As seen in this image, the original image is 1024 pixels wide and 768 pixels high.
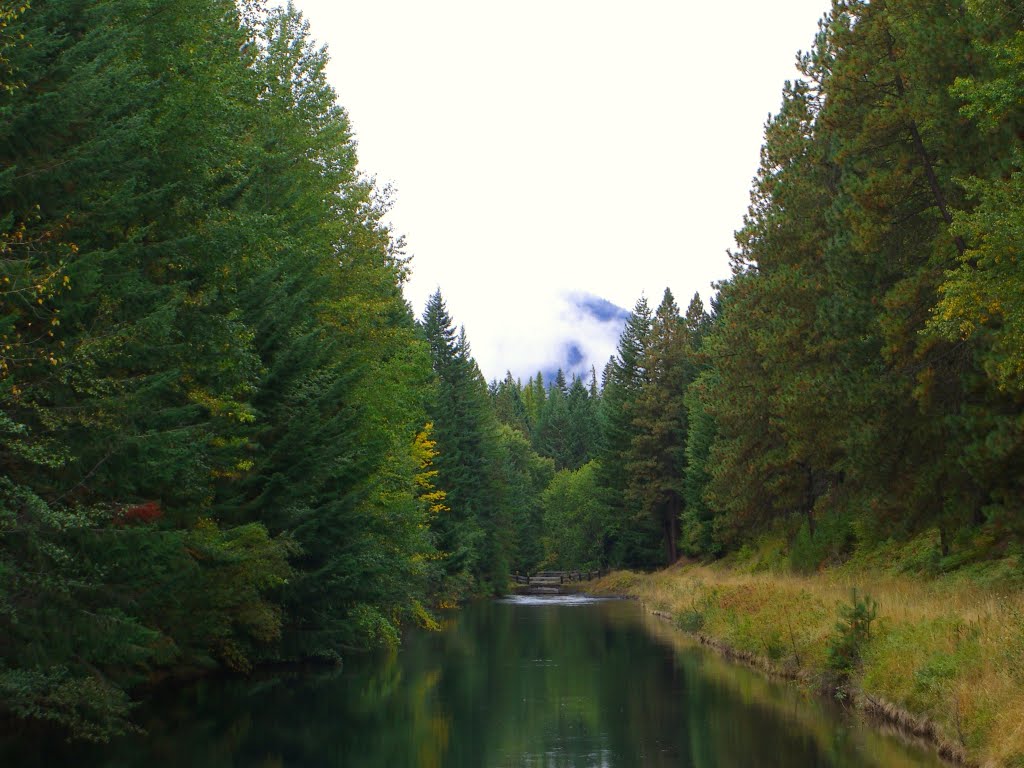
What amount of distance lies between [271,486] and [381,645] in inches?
634

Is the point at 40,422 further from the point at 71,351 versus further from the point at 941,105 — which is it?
the point at 941,105

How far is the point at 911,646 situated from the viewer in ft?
53.4

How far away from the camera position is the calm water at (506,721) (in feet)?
Answer: 48.4

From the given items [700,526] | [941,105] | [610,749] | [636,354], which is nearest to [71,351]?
[610,749]

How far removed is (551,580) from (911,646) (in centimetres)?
7744

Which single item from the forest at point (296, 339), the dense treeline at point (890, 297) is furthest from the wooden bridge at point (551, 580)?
the dense treeline at point (890, 297)

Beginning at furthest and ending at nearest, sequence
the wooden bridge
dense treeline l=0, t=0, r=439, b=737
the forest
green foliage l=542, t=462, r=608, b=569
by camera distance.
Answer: green foliage l=542, t=462, r=608, b=569
the wooden bridge
the forest
dense treeline l=0, t=0, r=439, b=737

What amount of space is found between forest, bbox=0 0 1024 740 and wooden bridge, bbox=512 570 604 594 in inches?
1653

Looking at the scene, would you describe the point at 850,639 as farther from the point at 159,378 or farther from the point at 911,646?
the point at 159,378

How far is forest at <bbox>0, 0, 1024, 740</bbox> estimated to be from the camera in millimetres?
12773

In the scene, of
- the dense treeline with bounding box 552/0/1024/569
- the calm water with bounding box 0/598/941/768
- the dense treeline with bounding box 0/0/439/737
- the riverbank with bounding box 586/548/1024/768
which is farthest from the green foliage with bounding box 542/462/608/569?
the dense treeline with bounding box 0/0/439/737

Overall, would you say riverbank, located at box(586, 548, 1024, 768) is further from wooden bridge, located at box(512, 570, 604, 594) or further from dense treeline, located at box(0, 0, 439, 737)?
wooden bridge, located at box(512, 570, 604, 594)

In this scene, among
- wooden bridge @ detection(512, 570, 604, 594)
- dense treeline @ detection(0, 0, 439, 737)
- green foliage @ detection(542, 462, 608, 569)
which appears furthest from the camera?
green foliage @ detection(542, 462, 608, 569)

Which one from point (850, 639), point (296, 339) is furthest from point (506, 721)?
point (296, 339)
